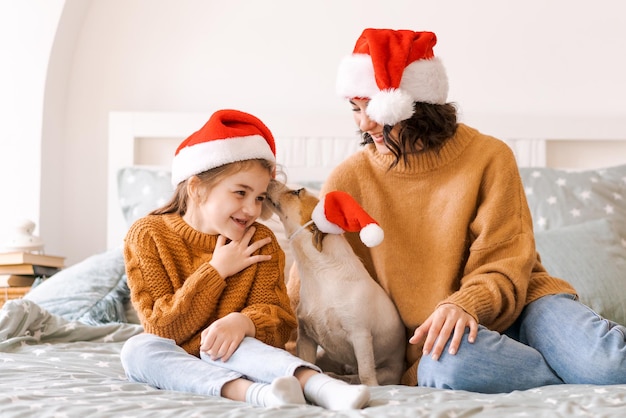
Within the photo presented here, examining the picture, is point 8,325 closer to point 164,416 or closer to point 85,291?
point 85,291

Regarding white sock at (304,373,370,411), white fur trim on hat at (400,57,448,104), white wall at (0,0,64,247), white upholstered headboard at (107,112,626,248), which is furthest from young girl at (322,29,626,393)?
white wall at (0,0,64,247)

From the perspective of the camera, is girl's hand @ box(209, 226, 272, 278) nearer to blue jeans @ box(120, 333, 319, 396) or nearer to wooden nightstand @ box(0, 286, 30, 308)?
blue jeans @ box(120, 333, 319, 396)

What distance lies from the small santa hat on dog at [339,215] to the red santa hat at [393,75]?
197 millimetres

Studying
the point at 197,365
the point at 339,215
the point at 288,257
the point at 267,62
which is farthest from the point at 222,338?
the point at 267,62

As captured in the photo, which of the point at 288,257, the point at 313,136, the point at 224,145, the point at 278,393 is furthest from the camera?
the point at 313,136

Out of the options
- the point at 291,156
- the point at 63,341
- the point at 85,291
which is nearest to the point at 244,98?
the point at 291,156

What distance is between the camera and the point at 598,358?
146cm

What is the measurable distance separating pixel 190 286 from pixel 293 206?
0.25m

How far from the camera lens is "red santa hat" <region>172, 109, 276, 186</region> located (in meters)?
1.62

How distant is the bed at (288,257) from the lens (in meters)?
1.16

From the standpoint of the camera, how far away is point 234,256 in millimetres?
1615

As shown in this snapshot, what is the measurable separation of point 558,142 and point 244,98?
43.7 inches

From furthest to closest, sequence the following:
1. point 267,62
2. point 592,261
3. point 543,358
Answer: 1. point 267,62
2. point 592,261
3. point 543,358

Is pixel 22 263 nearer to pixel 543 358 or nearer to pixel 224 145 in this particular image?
pixel 224 145
